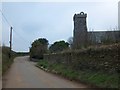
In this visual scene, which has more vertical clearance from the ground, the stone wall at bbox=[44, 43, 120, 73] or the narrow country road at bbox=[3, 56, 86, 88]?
the stone wall at bbox=[44, 43, 120, 73]

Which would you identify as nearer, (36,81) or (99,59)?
(99,59)

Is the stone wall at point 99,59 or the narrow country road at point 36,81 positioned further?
the narrow country road at point 36,81

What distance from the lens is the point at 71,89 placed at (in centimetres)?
1481

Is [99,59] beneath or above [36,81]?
above

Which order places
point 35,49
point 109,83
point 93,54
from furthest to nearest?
point 35,49 → point 93,54 → point 109,83

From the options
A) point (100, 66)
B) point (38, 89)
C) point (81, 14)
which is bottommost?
point (38, 89)

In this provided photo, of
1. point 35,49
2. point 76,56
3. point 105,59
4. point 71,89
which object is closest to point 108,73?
point 105,59

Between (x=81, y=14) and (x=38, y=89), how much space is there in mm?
38511

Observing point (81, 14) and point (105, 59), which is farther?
point (81, 14)

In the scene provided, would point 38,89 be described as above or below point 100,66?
below

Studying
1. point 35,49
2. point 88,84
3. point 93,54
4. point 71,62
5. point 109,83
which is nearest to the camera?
point 109,83

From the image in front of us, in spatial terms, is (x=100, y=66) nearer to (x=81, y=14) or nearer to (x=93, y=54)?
(x=93, y=54)

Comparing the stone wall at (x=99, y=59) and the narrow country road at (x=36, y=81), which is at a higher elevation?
the stone wall at (x=99, y=59)

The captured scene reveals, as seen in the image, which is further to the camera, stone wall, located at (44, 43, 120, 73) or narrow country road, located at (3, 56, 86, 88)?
A: narrow country road, located at (3, 56, 86, 88)
